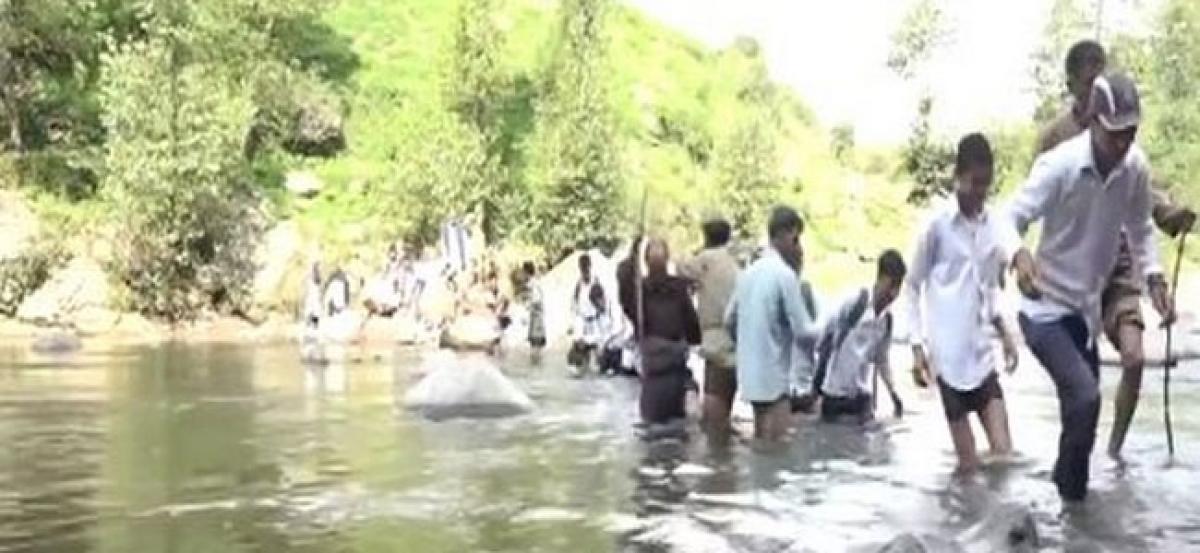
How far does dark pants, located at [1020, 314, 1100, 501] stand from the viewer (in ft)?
29.3

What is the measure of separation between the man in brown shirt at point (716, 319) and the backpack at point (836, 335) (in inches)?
35.9

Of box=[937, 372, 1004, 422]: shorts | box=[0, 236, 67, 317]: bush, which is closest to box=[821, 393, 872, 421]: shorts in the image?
box=[937, 372, 1004, 422]: shorts

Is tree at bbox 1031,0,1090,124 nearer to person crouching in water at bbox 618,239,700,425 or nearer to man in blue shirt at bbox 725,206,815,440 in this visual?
person crouching in water at bbox 618,239,700,425

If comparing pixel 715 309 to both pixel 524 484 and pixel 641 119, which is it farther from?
pixel 641 119

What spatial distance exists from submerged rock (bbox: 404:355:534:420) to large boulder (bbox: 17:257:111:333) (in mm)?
24828

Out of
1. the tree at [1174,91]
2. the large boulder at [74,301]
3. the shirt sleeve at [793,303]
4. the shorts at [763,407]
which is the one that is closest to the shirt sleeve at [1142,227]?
the shirt sleeve at [793,303]

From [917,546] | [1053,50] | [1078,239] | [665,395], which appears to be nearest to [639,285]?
[665,395]

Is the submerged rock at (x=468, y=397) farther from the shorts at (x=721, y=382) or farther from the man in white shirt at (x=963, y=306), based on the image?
the man in white shirt at (x=963, y=306)

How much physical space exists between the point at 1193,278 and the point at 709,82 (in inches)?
1086

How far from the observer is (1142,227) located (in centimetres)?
945

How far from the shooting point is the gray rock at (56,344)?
103 ft

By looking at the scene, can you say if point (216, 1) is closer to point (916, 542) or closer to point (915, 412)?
point (915, 412)

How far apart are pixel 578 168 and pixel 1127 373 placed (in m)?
41.4

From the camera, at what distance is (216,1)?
50781 millimetres
